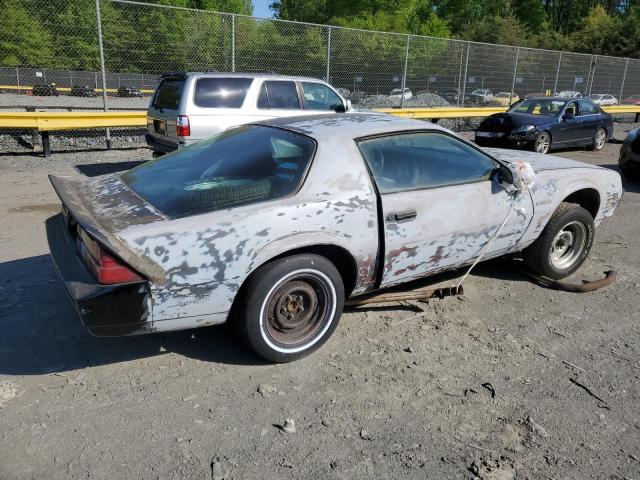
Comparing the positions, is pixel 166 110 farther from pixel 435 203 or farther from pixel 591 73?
pixel 591 73

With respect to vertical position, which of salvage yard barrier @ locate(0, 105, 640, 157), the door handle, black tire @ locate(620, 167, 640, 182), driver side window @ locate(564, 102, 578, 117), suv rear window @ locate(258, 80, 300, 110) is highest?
suv rear window @ locate(258, 80, 300, 110)

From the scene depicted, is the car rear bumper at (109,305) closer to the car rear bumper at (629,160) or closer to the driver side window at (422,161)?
the driver side window at (422,161)

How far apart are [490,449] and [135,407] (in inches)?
72.0

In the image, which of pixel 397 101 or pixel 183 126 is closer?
pixel 183 126

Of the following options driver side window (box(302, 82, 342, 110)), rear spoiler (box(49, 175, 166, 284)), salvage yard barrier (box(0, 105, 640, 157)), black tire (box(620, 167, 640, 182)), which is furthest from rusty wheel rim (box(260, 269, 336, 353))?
black tire (box(620, 167, 640, 182))

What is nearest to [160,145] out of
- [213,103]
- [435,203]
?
[213,103]

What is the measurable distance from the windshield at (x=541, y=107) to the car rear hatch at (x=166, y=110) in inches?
339

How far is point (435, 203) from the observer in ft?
11.8

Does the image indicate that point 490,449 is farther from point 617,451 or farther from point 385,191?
point 385,191

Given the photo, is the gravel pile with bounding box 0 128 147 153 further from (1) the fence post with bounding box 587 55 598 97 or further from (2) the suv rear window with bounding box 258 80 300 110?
(1) the fence post with bounding box 587 55 598 97

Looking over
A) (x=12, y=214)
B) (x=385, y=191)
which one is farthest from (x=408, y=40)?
(x=385, y=191)

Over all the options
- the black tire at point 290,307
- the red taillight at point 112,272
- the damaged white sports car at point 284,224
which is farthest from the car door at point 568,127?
the red taillight at point 112,272

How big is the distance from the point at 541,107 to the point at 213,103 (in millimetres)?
8620

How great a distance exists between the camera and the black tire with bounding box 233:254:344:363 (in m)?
3.00
